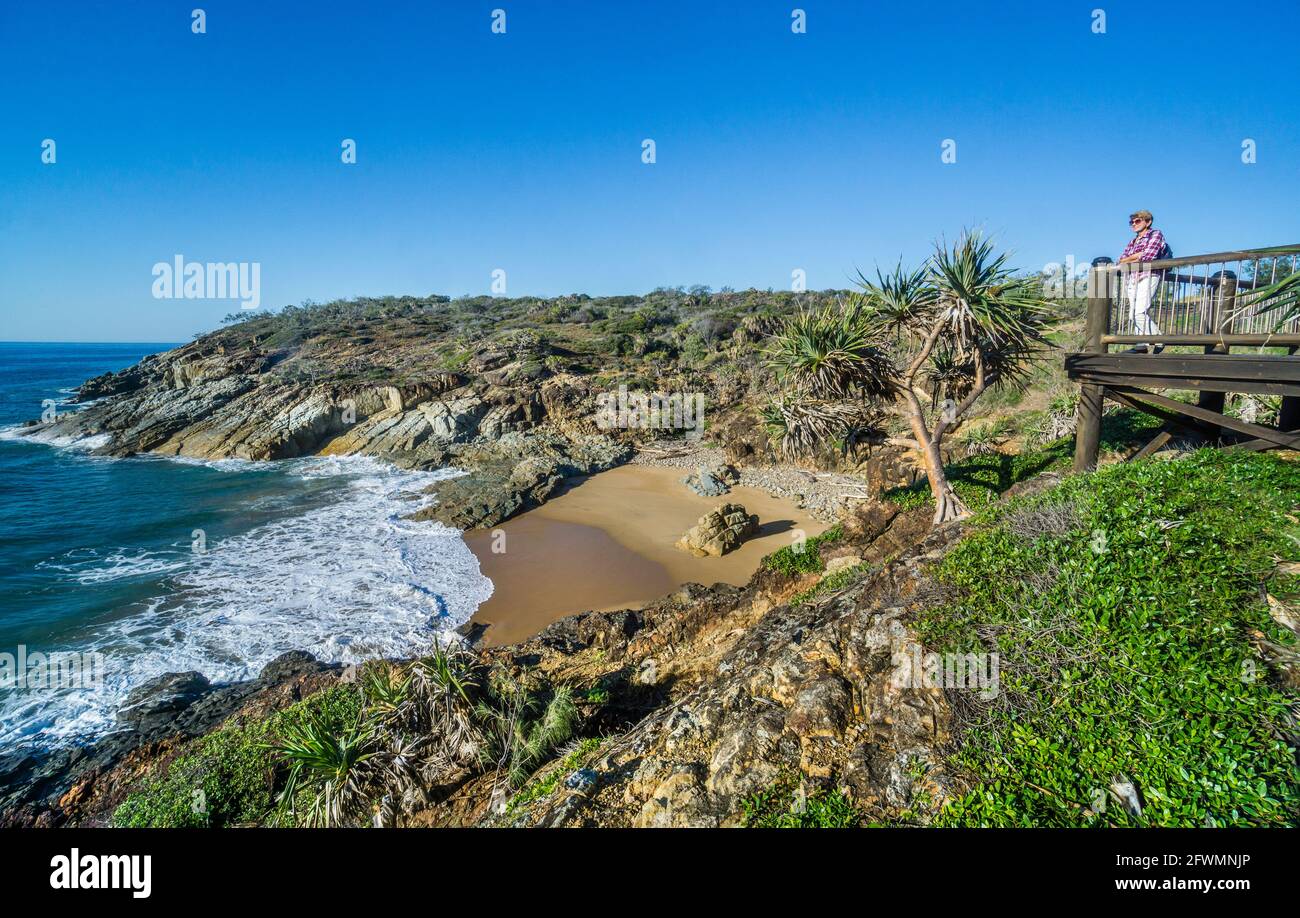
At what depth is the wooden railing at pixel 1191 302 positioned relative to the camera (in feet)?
22.6

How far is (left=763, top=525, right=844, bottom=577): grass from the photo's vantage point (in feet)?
36.7

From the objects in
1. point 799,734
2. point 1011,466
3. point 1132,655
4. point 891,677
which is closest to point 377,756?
point 799,734

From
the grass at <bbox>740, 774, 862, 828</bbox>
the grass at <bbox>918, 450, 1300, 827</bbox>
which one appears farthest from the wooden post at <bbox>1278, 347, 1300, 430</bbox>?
the grass at <bbox>740, 774, 862, 828</bbox>

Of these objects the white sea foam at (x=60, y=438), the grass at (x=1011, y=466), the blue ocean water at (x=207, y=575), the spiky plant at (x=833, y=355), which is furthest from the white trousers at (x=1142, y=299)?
the white sea foam at (x=60, y=438)

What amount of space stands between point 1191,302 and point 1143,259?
0.96m

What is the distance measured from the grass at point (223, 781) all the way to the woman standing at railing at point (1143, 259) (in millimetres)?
12338

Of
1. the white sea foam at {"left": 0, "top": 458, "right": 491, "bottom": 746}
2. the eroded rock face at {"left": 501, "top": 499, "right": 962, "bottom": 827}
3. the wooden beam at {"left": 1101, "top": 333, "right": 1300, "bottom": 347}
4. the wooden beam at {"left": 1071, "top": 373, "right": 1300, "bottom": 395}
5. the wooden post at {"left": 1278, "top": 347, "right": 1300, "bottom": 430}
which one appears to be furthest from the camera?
the white sea foam at {"left": 0, "top": 458, "right": 491, "bottom": 746}

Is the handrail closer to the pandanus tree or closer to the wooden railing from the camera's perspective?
the wooden railing

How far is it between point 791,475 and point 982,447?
7274 millimetres

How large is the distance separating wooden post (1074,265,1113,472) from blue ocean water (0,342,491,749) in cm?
1244

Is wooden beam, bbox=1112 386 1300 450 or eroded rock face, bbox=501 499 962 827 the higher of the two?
wooden beam, bbox=1112 386 1300 450
